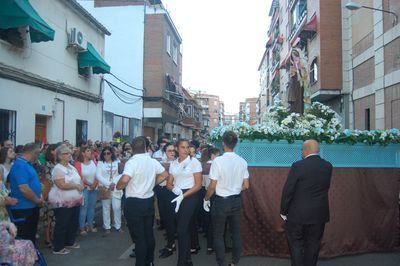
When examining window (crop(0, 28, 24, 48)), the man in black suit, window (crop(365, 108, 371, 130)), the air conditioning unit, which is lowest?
the man in black suit

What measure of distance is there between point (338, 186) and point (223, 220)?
2.19 metres

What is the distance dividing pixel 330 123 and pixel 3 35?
25.8ft

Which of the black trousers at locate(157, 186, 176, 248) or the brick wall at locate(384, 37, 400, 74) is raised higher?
the brick wall at locate(384, 37, 400, 74)

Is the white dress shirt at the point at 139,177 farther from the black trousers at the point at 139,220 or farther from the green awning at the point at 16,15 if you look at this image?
the green awning at the point at 16,15

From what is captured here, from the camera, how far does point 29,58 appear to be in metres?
11.3

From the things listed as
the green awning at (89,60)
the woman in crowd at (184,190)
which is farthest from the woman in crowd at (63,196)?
the green awning at (89,60)

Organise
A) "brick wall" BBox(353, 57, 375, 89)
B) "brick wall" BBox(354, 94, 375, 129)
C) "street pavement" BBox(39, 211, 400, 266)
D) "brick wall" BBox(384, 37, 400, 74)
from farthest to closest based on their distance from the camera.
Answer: "brick wall" BBox(353, 57, 375, 89)
"brick wall" BBox(354, 94, 375, 129)
"brick wall" BBox(384, 37, 400, 74)
"street pavement" BBox(39, 211, 400, 266)

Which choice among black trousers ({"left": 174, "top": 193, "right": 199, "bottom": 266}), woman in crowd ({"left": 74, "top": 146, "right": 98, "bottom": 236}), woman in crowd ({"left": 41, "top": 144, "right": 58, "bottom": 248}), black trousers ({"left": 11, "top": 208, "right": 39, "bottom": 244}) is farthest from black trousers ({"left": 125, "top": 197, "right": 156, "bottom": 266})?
woman in crowd ({"left": 74, "top": 146, "right": 98, "bottom": 236})

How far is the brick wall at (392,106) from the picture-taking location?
13.4 meters

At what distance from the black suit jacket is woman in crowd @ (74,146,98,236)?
473cm

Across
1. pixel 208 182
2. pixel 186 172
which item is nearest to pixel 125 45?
pixel 208 182

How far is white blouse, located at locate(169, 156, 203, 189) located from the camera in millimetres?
6285

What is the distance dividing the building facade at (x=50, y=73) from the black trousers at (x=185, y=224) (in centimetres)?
618

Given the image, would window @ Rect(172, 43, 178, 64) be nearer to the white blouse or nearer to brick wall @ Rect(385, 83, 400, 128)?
brick wall @ Rect(385, 83, 400, 128)
